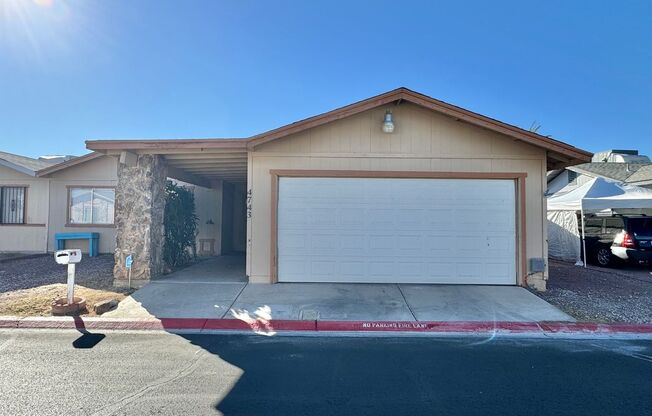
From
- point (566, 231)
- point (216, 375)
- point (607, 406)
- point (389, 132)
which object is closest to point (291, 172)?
point (389, 132)

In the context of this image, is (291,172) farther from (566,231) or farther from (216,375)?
(566,231)

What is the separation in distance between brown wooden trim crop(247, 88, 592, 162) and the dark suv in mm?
5107

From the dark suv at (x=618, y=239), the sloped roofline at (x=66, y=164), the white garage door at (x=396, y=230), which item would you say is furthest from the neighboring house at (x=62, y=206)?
the dark suv at (x=618, y=239)

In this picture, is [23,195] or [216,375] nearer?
[216,375]

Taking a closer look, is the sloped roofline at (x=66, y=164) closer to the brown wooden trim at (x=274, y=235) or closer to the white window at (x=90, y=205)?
the white window at (x=90, y=205)

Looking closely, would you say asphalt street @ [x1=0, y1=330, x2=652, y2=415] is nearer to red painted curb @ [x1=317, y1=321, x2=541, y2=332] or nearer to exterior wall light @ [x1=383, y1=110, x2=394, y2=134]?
red painted curb @ [x1=317, y1=321, x2=541, y2=332]

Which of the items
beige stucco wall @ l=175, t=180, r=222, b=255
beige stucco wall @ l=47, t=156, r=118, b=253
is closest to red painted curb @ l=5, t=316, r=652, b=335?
beige stucco wall @ l=175, t=180, r=222, b=255

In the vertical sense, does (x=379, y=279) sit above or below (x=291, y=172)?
below

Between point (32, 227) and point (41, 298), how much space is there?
28.3 ft

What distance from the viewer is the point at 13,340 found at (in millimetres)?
5141

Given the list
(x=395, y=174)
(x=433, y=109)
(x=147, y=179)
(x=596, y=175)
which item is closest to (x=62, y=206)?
(x=147, y=179)

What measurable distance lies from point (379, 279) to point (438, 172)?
283 cm

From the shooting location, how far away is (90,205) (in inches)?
535

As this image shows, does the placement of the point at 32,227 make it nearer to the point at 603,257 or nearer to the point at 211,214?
the point at 211,214
